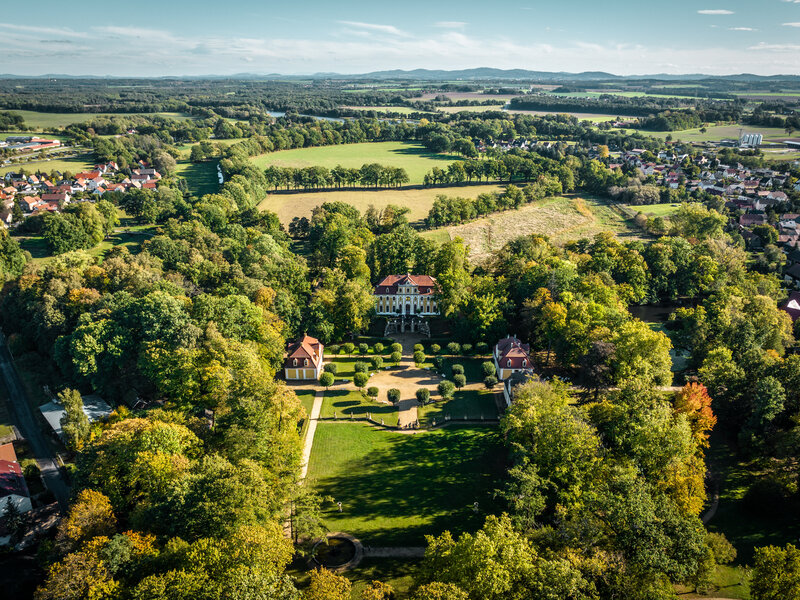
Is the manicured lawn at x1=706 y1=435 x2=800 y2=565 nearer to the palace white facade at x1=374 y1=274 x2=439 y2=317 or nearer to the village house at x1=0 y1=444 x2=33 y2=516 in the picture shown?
the palace white facade at x1=374 y1=274 x2=439 y2=317

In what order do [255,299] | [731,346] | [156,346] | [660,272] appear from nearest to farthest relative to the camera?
[156,346], [731,346], [255,299], [660,272]

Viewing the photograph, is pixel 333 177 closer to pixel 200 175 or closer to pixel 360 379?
pixel 200 175

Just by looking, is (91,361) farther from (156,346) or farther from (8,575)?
(8,575)

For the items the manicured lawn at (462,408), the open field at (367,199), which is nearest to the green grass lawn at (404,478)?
the manicured lawn at (462,408)

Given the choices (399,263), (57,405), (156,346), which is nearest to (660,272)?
(399,263)

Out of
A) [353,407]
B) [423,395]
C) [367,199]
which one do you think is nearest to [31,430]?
[353,407]
